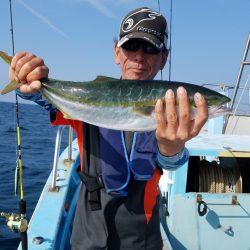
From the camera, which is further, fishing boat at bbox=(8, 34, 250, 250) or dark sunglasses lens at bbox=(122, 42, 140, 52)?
fishing boat at bbox=(8, 34, 250, 250)

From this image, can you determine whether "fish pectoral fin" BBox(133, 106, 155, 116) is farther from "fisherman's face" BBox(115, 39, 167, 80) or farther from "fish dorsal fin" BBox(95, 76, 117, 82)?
"fisherman's face" BBox(115, 39, 167, 80)

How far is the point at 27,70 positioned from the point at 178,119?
1.11 meters

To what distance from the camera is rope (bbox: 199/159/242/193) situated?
4754mm

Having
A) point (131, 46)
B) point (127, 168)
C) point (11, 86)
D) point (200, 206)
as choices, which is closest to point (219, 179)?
point (200, 206)

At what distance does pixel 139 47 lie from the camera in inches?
110

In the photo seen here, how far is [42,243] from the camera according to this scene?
3170 mm

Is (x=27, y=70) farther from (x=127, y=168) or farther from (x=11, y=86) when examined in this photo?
(x=127, y=168)

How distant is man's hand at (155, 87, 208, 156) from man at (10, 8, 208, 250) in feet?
0.25

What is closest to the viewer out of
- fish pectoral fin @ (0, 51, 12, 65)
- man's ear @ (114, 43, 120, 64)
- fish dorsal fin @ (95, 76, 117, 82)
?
fish pectoral fin @ (0, 51, 12, 65)

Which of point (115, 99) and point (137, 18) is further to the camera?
point (137, 18)

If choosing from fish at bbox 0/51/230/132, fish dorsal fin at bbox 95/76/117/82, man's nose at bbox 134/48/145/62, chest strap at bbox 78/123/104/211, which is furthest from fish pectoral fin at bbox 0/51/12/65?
man's nose at bbox 134/48/145/62

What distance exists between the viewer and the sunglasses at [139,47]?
109 inches

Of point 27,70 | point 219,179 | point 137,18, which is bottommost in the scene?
point 219,179

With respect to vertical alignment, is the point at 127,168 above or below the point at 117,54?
below
